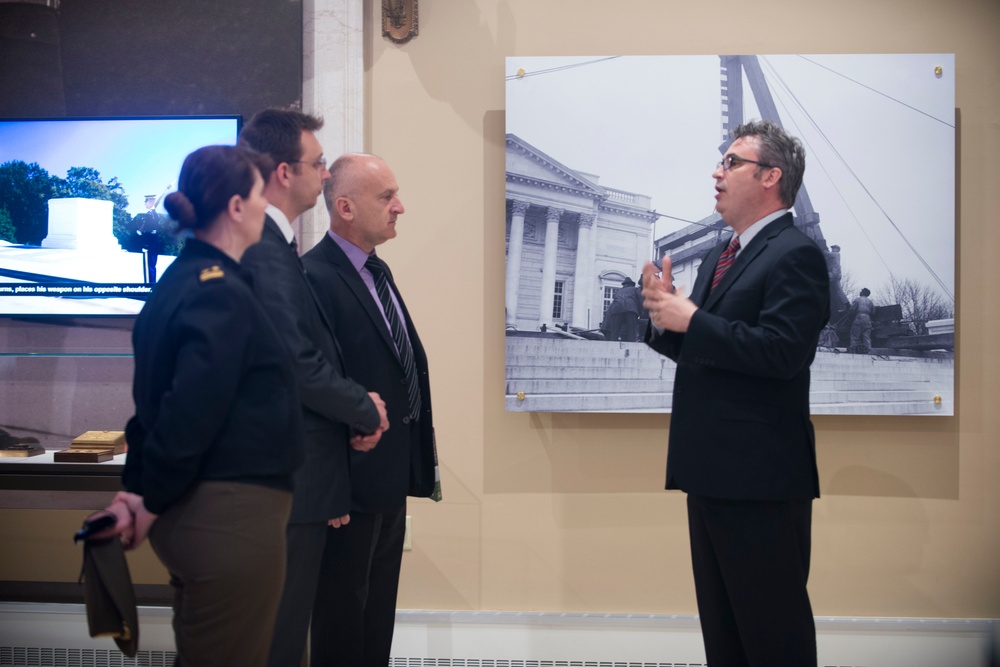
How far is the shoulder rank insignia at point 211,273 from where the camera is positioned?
1.53 meters

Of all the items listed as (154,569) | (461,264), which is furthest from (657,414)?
(154,569)

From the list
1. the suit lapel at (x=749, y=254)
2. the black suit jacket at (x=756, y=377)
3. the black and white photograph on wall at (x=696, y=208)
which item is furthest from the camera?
the black and white photograph on wall at (x=696, y=208)

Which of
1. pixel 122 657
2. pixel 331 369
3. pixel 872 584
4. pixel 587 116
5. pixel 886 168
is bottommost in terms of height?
pixel 122 657

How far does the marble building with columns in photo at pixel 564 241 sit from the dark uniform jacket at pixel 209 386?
5.65ft

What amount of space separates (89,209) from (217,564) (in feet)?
7.16

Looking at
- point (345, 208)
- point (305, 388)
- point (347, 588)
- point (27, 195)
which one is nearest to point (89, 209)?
point (27, 195)

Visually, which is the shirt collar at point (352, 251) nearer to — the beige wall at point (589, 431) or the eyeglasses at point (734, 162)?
the beige wall at point (589, 431)

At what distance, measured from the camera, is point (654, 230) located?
127 inches

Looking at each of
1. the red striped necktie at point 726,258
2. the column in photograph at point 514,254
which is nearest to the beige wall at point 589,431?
the column in photograph at point 514,254

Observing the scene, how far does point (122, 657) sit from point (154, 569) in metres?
0.34

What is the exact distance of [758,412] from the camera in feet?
7.06

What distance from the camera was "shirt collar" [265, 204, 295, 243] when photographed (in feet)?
6.84

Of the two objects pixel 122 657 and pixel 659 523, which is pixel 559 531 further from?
pixel 122 657

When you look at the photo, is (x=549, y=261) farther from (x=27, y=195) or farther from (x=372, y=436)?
(x=27, y=195)
